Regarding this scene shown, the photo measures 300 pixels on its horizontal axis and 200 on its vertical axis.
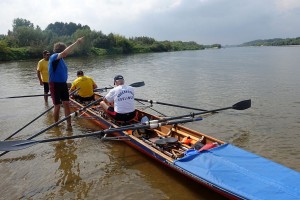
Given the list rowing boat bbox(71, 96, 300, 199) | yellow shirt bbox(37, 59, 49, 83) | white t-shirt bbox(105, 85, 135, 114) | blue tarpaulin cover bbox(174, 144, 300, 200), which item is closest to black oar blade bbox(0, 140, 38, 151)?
rowing boat bbox(71, 96, 300, 199)

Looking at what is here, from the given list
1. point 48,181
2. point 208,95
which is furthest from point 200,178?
point 208,95

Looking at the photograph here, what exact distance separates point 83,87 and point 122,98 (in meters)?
3.88

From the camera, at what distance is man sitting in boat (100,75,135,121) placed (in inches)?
323

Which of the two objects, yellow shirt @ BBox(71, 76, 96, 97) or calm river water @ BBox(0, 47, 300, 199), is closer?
calm river water @ BBox(0, 47, 300, 199)

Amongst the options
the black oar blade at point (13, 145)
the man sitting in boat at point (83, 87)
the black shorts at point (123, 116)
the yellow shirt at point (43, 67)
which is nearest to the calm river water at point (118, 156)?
the black shorts at point (123, 116)

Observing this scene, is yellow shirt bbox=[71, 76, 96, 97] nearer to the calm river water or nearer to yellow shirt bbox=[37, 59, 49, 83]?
the calm river water

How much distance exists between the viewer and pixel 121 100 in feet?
27.2

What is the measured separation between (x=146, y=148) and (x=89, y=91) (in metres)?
5.36

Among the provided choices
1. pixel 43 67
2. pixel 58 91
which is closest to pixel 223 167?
pixel 58 91

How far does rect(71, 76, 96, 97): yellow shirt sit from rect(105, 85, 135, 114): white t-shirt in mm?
3273

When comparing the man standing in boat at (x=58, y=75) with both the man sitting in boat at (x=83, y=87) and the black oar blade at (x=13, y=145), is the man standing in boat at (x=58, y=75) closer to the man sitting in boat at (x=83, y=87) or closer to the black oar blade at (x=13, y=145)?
the man sitting in boat at (x=83, y=87)

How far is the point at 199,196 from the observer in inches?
233

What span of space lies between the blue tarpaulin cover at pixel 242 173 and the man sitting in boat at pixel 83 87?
6.38 metres

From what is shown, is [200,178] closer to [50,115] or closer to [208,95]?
[50,115]
